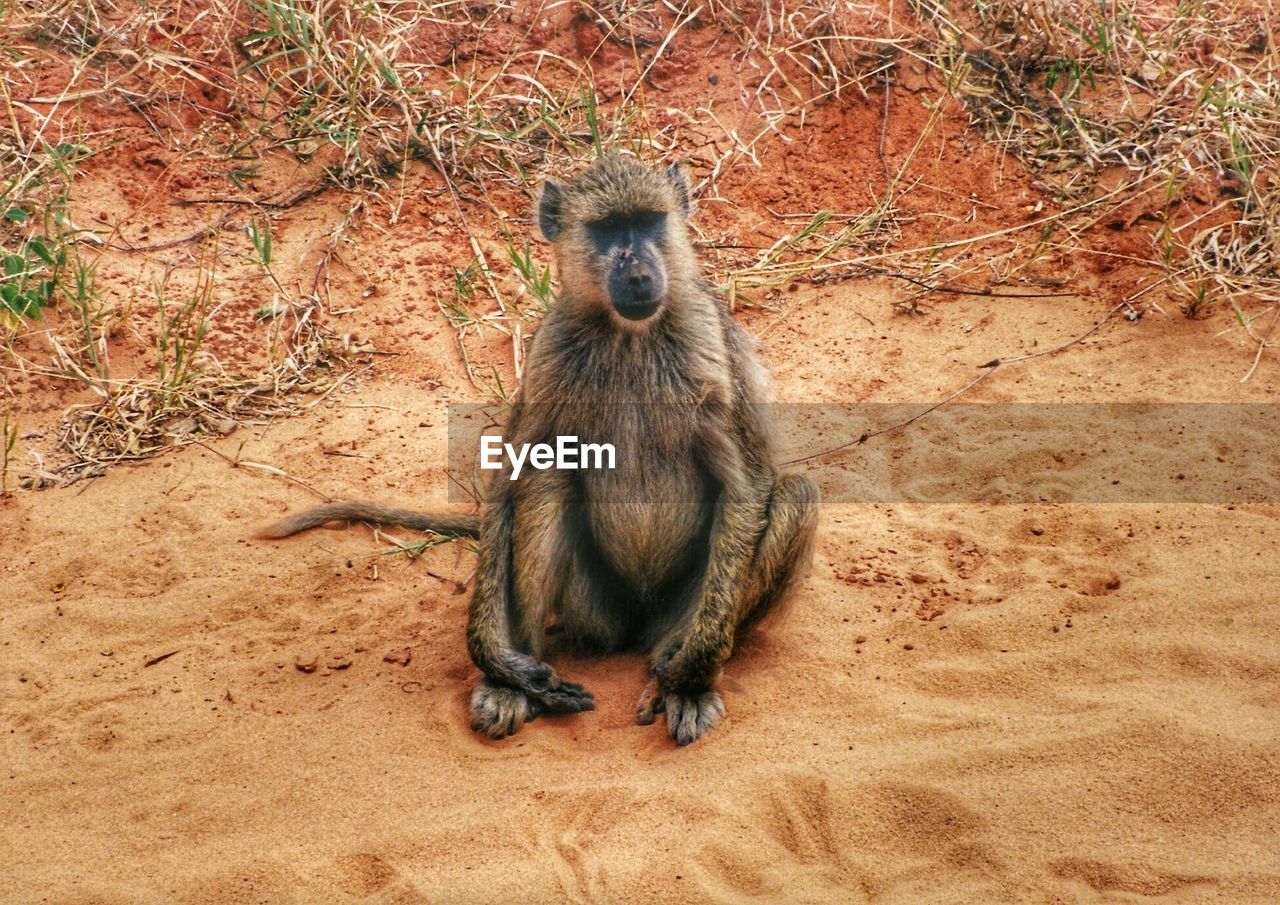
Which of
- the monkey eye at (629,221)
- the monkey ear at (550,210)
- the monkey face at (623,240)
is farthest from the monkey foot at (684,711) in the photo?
the monkey ear at (550,210)

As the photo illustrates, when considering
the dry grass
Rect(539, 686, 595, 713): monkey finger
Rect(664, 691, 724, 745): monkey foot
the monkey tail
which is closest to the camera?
Rect(664, 691, 724, 745): monkey foot

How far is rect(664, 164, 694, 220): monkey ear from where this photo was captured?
5211 mm

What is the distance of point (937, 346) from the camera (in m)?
7.31

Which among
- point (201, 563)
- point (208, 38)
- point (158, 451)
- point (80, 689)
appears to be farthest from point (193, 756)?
point (208, 38)

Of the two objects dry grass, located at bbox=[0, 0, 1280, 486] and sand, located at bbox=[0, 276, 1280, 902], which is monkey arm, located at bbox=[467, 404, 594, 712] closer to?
sand, located at bbox=[0, 276, 1280, 902]

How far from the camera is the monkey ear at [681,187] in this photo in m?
5.21

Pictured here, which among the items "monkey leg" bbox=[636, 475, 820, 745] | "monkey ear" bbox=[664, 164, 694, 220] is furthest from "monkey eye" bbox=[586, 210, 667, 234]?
"monkey leg" bbox=[636, 475, 820, 745]

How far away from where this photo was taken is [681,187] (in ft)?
17.2

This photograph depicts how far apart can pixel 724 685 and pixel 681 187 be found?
2.09m

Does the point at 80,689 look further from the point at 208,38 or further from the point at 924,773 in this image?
the point at 208,38

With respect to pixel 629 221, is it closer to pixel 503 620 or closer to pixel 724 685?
pixel 503 620

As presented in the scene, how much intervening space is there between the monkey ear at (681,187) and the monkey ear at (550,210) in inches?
18.9

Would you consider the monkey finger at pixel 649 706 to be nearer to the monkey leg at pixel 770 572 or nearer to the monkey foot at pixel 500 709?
the monkey leg at pixel 770 572

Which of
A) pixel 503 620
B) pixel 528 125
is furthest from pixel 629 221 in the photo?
pixel 528 125
